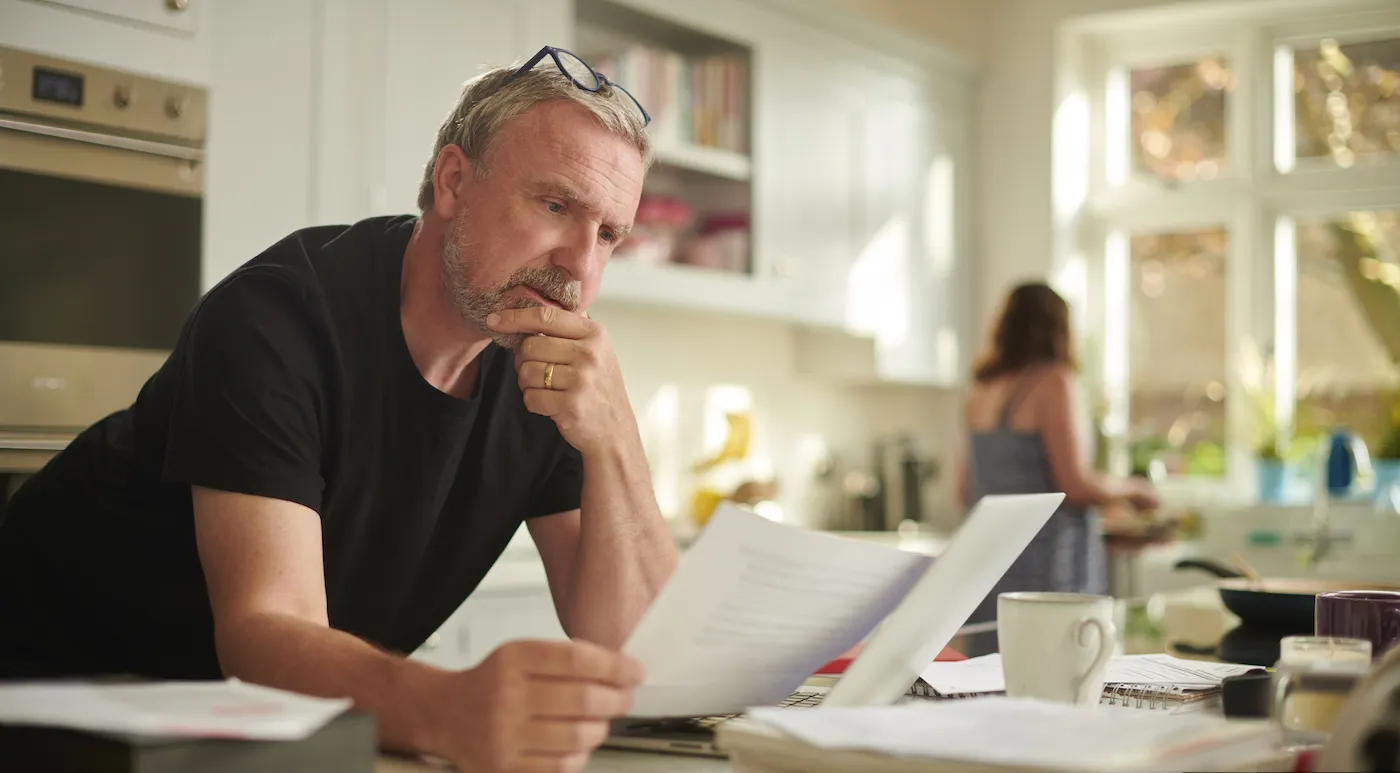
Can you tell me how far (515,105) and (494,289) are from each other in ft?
0.68

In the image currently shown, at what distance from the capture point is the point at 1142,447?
528cm

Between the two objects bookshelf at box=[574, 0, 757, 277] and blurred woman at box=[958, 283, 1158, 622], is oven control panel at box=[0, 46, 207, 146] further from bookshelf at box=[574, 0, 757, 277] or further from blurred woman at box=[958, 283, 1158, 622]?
blurred woman at box=[958, 283, 1158, 622]

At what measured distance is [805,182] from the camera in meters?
4.48

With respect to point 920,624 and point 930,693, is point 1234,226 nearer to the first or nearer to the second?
point 930,693

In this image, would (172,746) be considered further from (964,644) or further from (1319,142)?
(1319,142)

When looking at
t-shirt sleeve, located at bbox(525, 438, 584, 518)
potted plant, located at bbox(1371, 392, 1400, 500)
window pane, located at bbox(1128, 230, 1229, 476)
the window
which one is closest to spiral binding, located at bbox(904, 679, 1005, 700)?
t-shirt sleeve, located at bbox(525, 438, 584, 518)

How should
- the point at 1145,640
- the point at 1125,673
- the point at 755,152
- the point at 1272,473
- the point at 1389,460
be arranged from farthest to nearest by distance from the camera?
the point at 1272,473, the point at 1389,460, the point at 755,152, the point at 1145,640, the point at 1125,673

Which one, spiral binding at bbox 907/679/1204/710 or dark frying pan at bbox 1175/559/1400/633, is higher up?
dark frying pan at bbox 1175/559/1400/633

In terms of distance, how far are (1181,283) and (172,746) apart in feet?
17.2

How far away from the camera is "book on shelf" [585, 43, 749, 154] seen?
149 inches

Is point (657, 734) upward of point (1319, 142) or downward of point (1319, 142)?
downward

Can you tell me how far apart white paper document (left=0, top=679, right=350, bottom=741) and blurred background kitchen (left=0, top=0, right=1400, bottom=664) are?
188 centimetres

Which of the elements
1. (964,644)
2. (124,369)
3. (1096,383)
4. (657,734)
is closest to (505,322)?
(657,734)

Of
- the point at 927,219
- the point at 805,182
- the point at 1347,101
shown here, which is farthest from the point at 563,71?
the point at 1347,101
